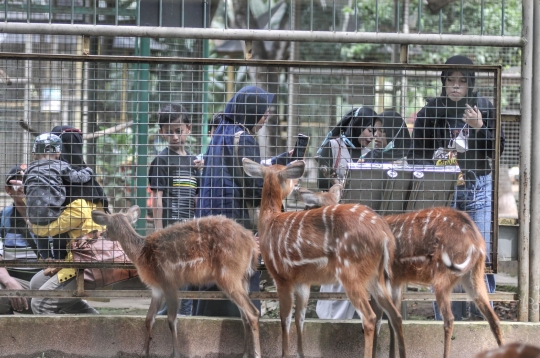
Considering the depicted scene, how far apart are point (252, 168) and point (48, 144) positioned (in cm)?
167

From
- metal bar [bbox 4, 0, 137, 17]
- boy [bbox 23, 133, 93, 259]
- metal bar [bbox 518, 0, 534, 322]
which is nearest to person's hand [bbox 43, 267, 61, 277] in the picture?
boy [bbox 23, 133, 93, 259]

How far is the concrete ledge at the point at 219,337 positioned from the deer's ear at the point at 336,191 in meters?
0.98

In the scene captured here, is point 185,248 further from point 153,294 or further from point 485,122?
point 485,122

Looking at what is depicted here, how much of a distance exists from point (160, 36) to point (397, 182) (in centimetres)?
217

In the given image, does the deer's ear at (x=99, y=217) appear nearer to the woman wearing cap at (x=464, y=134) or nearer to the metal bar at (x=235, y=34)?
the metal bar at (x=235, y=34)

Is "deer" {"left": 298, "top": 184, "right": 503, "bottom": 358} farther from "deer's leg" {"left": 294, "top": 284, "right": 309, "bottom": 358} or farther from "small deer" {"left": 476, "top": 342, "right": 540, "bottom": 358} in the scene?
"small deer" {"left": 476, "top": 342, "right": 540, "bottom": 358}

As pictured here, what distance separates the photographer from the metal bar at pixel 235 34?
5.82 m

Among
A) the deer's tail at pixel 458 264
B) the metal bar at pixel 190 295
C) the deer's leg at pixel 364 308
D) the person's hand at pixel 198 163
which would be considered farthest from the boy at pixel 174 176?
the deer's tail at pixel 458 264

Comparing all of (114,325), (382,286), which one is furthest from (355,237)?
(114,325)

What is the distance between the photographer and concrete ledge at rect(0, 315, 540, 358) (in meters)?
5.83

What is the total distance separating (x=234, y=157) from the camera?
19.7 feet

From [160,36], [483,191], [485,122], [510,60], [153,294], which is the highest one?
[510,60]

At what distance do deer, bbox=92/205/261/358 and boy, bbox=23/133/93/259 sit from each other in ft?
1.55

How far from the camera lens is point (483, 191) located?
6211 millimetres
